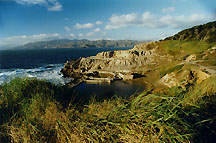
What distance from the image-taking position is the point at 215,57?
98.3 feet

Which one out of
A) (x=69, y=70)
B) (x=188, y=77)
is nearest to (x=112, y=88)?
(x=188, y=77)

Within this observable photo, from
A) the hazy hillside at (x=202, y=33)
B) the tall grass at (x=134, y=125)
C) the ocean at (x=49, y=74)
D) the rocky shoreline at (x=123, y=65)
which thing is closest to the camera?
the tall grass at (x=134, y=125)

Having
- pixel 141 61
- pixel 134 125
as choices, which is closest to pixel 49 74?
pixel 141 61

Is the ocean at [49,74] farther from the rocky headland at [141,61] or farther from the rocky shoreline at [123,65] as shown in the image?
the rocky headland at [141,61]

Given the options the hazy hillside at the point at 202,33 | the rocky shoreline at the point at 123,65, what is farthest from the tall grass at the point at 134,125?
the hazy hillside at the point at 202,33

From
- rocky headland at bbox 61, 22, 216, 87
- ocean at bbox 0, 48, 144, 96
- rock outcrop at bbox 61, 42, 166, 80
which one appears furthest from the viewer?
rock outcrop at bbox 61, 42, 166, 80

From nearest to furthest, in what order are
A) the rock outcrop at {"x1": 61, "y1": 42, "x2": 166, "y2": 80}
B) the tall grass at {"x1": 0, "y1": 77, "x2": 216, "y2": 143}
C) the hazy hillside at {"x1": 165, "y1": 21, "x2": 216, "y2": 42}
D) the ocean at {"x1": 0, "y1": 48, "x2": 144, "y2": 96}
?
the tall grass at {"x1": 0, "y1": 77, "x2": 216, "y2": 143} < the ocean at {"x1": 0, "y1": 48, "x2": 144, "y2": 96} < the rock outcrop at {"x1": 61, "y1": 42, "x2": 166, "y2": 80} < the hazy hillside at {"x1": 165, "y1": 21, "x2": 216, "y2": 42}

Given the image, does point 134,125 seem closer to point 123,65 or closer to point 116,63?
point 123,65

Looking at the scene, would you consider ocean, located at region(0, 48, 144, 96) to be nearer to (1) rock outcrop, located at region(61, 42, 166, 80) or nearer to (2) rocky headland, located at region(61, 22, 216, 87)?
(2) rocky headland, located at region(61, 22, 216, 87)

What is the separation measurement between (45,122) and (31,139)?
409 millimetres

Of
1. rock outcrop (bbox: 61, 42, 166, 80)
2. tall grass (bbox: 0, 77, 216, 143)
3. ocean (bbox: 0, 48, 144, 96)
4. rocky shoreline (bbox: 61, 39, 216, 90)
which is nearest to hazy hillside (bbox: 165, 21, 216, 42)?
rocky shoreline (bbox: 61, 39, 216, 90)

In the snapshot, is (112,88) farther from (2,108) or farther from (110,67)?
(2,108)

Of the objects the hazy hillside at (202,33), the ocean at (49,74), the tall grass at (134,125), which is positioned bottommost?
the ocean at (49,74)

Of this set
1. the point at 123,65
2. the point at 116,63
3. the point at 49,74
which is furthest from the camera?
the point at 116,63
